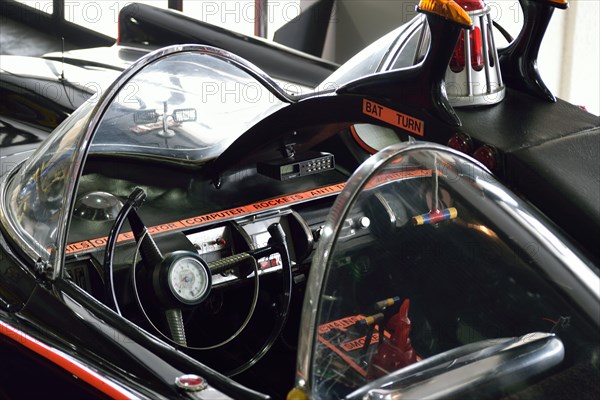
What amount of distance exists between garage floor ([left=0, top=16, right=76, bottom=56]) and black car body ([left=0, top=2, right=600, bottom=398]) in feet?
10.3

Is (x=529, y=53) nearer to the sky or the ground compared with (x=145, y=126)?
nearer to the sky

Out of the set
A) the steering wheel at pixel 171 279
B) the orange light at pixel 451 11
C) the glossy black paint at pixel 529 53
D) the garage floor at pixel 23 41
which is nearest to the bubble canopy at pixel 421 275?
the orange light at pixel 451 11

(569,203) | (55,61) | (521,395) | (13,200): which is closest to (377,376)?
(521,395)

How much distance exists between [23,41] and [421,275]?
4595 millimetres

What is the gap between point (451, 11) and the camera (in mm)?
1854

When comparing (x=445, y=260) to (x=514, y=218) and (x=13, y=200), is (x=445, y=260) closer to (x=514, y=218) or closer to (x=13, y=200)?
(x=514, y=218)

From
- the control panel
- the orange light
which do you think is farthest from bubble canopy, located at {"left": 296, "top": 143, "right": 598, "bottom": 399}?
the control panel

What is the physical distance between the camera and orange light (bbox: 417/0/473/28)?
6.07 ft

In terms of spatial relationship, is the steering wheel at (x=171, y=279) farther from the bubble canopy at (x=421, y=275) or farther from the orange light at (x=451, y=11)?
the orange light at (x=451, y=11)

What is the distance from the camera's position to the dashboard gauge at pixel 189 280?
2121 millimetres

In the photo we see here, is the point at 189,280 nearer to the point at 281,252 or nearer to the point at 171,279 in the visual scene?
the point at 171,279

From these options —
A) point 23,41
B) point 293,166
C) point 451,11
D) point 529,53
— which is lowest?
point 23,41

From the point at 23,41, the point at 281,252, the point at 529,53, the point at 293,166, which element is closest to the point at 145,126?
the point at 293,166

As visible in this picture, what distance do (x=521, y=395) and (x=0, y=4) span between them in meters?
4.68
